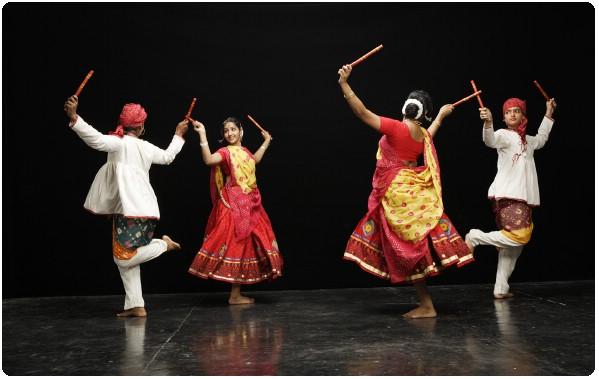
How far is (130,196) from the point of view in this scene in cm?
420

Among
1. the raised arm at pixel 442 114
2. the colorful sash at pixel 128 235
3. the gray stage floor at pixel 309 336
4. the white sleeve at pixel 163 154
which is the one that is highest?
the raised arm at pixel 442 114

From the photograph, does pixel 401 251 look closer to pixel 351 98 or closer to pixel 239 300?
pixel 351 98

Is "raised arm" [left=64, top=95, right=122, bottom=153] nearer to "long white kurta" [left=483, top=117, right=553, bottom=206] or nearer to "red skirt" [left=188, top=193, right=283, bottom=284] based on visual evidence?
"red skirt" [left=188, top=193, right=283, bottom=284]

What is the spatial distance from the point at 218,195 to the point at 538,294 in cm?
217

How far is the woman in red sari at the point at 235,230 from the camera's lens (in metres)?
4.73

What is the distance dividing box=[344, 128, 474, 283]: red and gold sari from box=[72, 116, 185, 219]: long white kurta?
1136 millimetres

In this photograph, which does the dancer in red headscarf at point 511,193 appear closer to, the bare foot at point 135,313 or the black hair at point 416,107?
the black hair at point 416,107

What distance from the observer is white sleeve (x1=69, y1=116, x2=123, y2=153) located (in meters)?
3.96

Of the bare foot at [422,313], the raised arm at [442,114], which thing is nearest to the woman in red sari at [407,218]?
the bare foot at [422,313]

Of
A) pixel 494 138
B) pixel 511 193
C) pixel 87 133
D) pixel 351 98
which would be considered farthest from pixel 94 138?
pixel 511 193

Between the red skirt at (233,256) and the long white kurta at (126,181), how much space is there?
0.58m

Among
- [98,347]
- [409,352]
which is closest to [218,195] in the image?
[98,347]

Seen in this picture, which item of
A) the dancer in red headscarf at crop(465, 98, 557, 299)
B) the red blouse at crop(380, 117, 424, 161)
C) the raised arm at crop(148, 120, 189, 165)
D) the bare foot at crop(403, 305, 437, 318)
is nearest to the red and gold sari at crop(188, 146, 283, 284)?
the raised arm at crop(148, 120, 189, 165)

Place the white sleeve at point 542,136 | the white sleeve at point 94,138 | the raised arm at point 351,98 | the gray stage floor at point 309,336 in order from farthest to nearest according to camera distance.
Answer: the white sleeve at point 542,136 → the white sleeve at point 94,138 → the raised arm at point 351,98 → the gray stage floor at point 309,336
